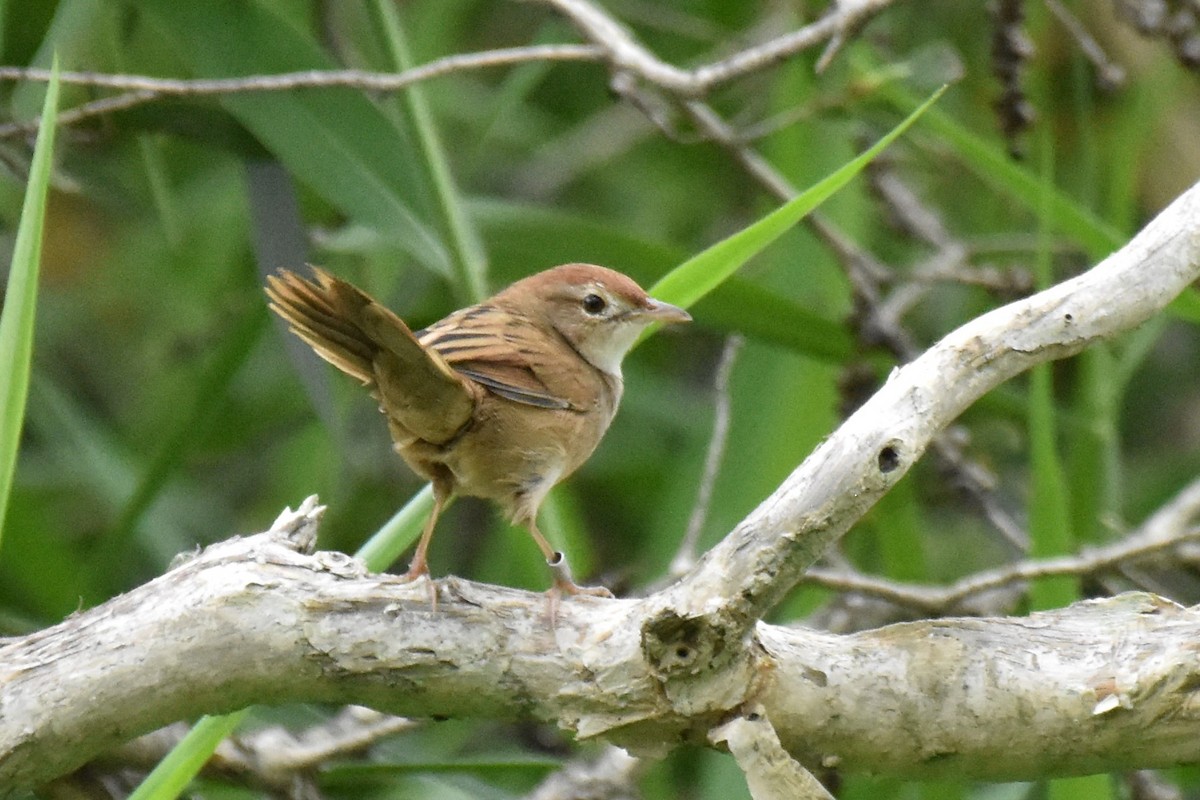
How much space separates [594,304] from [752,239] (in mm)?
735

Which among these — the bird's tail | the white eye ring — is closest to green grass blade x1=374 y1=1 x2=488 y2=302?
the white eye ring

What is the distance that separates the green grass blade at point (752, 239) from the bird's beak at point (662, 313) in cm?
28

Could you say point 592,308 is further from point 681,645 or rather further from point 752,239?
point 681,645

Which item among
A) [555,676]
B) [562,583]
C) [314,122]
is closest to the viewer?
[555,676]

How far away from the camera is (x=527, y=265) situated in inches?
158

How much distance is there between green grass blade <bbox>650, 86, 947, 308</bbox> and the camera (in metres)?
2.24

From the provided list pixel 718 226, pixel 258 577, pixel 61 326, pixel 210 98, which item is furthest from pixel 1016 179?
pixel 61 326

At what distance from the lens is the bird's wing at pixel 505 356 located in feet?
8.50

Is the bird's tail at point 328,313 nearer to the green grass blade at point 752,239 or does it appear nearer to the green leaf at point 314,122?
the green grass blade at point 752,239

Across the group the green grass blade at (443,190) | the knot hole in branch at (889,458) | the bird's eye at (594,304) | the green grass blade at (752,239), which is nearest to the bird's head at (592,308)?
the bird's eye at (594,304)

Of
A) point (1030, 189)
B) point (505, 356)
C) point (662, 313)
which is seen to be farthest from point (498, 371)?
point (1030, 189)

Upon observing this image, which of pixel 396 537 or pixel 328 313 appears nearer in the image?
pixel 328 313

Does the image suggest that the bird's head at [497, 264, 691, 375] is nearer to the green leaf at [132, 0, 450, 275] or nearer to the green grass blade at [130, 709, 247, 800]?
the green leaf at [132, 0, 450, 275]

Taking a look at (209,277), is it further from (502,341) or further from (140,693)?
(140,693)
